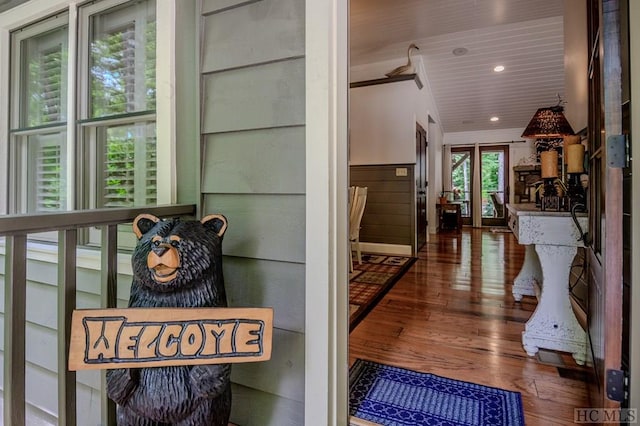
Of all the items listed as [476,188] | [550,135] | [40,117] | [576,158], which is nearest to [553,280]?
[576,158]

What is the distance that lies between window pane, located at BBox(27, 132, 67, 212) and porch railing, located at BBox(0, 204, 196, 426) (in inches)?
39.5

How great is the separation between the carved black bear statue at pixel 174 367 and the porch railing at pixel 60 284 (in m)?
0.20

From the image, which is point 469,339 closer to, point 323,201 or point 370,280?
point 370,280

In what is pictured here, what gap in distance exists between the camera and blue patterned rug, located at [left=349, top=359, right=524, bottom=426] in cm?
137

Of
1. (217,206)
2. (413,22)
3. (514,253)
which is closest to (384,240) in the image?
(514,253)

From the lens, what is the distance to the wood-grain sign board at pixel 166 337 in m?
0.94

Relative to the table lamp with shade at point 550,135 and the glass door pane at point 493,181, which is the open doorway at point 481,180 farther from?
the table lamp with shade at point 550,135

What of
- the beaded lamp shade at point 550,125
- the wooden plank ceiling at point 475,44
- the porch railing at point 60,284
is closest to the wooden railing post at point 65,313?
the porch railing at point 60,284

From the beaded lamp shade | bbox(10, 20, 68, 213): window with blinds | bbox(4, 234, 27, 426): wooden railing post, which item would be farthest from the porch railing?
the beaded lamp shade

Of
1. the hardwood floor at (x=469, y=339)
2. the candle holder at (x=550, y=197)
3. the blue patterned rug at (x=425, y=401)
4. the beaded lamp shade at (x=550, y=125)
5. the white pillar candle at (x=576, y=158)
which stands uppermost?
the beaded lamp shade at (x=550, y=125)

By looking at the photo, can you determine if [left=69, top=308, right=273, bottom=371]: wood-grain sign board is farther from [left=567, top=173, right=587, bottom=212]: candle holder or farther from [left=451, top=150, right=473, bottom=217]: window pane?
[left=451, top=150, right=473, bottom=217]: window pane

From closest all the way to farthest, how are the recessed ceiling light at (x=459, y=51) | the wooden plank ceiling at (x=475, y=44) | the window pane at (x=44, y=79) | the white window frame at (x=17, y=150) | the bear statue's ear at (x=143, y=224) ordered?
the bear statue's ear at (x=143, y=224) → the window pane at (x=44, y=79) → the white window frame at (x=17, y=150) → the wooden plank ceiling at (x=475, y=44) → the recessed ceiling light at (x=459, y=51)

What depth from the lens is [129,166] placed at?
1631 mm

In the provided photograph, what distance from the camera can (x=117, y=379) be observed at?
3.25 feet
